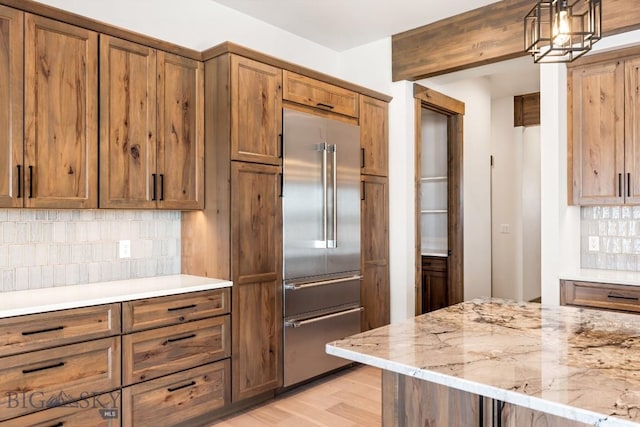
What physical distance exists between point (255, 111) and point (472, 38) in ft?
6.28

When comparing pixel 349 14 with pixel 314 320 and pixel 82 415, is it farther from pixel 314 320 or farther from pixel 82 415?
pixel 82 415

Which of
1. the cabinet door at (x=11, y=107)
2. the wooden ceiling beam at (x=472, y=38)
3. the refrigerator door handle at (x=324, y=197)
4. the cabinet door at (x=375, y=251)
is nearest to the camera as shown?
the cabinet door at (x=11, y=107)

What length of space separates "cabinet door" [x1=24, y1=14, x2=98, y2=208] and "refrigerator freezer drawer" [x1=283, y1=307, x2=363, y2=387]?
159cm

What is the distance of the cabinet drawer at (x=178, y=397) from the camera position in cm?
246

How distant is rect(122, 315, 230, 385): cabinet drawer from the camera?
2.45 meters

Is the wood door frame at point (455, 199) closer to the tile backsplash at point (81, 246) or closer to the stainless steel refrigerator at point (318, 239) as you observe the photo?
the stainless steel refrigerator at point (318, 239)

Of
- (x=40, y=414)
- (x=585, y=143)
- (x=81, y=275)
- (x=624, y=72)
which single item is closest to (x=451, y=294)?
(x=585, y=143)

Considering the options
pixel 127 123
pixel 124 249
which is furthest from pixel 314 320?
pixel 127 123

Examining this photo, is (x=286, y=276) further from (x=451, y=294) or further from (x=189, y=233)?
(x=451, y=294)

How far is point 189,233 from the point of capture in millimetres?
3223

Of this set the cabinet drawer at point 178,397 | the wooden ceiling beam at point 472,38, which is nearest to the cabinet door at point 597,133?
the wooden ceiling beam at point 472,38

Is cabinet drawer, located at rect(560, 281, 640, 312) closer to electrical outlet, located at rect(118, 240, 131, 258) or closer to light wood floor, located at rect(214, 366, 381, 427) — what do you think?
light wood floor, located at rect(214, 366, 381, 427)

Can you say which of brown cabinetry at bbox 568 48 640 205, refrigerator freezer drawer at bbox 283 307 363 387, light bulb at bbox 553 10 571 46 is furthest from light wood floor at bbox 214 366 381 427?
light bulb at bbox 553 10 571 46

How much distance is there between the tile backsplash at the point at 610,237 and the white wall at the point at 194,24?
277cm
